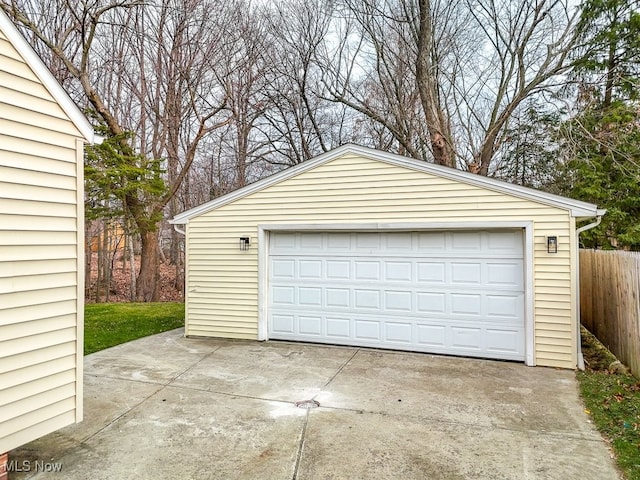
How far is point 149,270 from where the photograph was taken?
14.4 metres

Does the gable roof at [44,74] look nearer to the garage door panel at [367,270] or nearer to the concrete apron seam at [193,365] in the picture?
the concrete apron seam at [193,365]

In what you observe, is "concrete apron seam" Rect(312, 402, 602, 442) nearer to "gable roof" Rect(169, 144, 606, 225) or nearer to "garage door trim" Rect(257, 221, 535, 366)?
"garage door trim" Rect(257, 221, 535, 366)

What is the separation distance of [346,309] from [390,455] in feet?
12.6

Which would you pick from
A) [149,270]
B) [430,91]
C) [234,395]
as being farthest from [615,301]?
[149,270]

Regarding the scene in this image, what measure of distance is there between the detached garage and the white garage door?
2cm

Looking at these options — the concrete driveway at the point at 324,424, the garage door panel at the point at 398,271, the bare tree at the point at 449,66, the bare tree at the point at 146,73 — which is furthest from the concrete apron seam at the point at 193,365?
the bare tree at the point at 449,66

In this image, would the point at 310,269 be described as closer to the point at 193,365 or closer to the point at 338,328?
the point at 338,328

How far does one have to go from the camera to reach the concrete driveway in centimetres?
322

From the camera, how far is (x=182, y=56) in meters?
13.4

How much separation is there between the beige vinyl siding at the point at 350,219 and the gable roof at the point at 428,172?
77mm

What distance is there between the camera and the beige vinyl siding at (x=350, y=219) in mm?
5977

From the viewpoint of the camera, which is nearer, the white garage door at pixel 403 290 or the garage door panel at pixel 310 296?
the white garage door at pixel 403 290

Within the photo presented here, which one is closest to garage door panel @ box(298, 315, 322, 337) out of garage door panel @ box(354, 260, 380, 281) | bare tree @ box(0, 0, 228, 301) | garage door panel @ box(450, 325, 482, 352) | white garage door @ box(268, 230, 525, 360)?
white garage door @ box(268, 230, 525, 360)

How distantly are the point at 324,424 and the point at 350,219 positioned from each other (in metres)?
3.74
